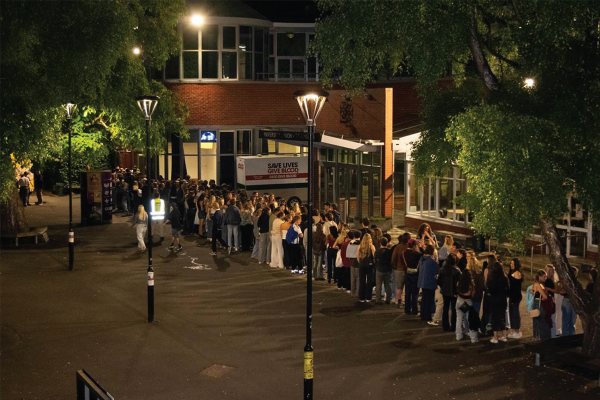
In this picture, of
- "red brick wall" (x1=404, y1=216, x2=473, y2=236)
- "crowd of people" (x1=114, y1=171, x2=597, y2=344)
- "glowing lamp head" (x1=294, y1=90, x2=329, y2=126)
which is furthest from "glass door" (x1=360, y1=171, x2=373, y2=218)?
"glowing lamp head" (x1=294, y1=90, x2=329, y2=126)

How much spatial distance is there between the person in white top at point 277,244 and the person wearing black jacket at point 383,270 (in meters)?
4.87

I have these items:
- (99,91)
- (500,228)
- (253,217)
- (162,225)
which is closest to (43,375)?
(500,228)

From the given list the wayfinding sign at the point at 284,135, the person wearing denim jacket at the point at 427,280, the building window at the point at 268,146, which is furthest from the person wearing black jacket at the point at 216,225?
the building window at the point at 268,146

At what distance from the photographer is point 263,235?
73.8 ft

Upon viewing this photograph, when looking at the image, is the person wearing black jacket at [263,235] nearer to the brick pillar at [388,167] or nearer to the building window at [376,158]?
the brick pillar at [388,167]

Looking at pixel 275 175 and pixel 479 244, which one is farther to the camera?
pixel 275 175

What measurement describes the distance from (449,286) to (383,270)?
2390 mm

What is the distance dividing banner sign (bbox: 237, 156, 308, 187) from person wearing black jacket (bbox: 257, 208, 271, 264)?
9.20m

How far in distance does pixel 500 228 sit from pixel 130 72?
60.8 feet

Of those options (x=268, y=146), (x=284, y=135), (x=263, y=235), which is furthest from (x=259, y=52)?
(x=263, y=235)

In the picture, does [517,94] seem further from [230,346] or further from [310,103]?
[230,346]

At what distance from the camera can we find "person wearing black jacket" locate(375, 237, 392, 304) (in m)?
17.2

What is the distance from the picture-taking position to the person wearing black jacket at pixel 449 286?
49.6 feet

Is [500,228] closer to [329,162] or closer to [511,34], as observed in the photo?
[511,34]
